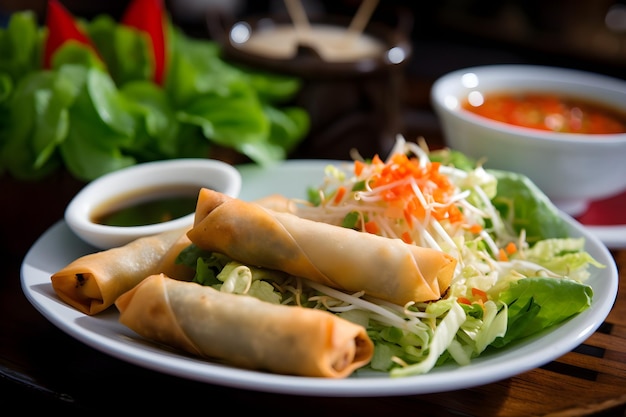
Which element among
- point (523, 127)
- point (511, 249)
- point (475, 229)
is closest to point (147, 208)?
point (475, 229)

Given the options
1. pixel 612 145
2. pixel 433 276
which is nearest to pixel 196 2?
pixel 612 145

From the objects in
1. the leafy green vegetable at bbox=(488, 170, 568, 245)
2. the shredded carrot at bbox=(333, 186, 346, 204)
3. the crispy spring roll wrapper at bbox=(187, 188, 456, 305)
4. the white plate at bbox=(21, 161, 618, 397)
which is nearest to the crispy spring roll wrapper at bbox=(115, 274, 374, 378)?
the white plate at bbox=(21, 161, 618, 397)

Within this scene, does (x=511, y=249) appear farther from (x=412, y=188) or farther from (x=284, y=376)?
(x=284, y=376)

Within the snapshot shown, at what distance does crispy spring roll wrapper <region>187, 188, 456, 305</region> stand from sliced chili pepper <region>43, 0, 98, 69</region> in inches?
Result: 53.7

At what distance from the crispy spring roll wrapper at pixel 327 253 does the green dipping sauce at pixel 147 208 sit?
0.52 m

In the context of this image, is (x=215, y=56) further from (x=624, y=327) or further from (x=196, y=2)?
(x=196, y=2)

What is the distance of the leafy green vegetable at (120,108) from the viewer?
7.93 ft

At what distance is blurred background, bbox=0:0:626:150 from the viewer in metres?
5.85

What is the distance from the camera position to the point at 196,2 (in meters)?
6.89

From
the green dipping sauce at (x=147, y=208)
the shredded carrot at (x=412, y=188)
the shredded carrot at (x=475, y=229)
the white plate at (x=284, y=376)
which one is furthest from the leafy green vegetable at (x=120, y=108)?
the shredded carrot at (x=475, y=229)

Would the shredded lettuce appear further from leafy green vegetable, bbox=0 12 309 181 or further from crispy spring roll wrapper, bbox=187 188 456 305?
leafy green vegetable, bbox=0 12 309 181

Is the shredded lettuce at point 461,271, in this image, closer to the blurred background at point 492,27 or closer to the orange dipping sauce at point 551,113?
the orange dipping sauce at point 551,113

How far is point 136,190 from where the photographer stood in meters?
2.31

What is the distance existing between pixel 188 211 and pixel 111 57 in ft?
3.32
